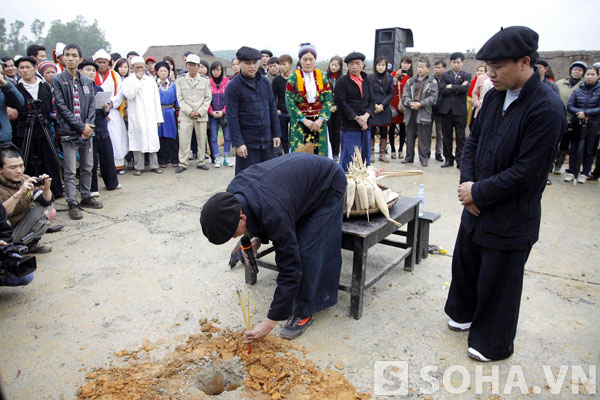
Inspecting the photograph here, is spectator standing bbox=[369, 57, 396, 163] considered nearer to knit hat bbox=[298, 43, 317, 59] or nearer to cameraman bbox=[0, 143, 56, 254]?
knit hat bbox=[298, 43, 317, 59]

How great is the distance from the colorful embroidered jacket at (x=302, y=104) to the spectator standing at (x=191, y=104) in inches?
101

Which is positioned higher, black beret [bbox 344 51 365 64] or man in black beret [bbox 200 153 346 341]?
black beret [bbox 344 51 365 64]

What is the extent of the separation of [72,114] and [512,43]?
5.04 meters

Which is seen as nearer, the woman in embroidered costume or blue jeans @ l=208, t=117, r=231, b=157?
the woman in embroidered costume

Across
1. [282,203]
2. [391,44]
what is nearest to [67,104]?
[282,203]

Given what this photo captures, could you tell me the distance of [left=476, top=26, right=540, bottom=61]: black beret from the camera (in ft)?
7.50

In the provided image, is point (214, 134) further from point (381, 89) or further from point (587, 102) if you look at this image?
point (587, 102)

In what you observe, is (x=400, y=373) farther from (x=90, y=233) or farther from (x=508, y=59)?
(x=90, y=233)

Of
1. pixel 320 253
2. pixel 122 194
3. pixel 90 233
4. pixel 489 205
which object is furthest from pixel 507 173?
pixel 122 194

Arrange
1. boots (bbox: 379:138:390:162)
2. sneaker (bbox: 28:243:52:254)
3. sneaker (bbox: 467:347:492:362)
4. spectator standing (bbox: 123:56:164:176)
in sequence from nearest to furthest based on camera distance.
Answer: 1. sneaker (bbox: 467:347:492:362)
2. sneaker (bbox: 28:243:52:254)
3. spectator standing (bbox: 123:56:164:176)
4. boots (bbox: 379:138:390:162)

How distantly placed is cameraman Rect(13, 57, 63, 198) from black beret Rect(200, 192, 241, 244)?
172 inches

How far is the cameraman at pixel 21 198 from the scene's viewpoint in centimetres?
394

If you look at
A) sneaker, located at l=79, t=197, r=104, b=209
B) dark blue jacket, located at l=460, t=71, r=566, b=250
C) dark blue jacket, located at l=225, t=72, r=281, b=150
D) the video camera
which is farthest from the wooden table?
sneaker, located at l=79, t=197, r=104, b=209

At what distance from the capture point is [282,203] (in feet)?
7.99
